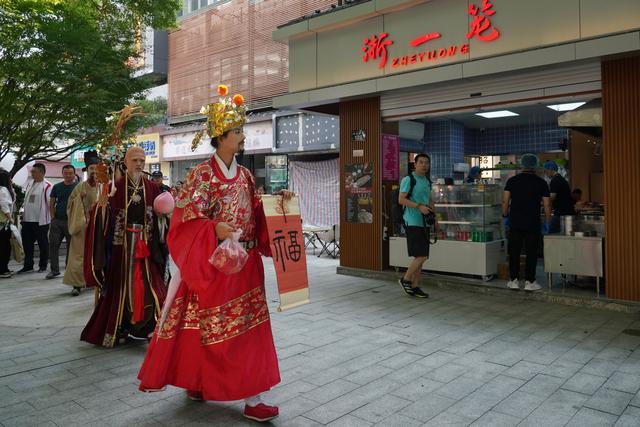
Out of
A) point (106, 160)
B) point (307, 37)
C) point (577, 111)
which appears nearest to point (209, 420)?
point (106, 160)

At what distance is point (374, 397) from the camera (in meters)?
3.48

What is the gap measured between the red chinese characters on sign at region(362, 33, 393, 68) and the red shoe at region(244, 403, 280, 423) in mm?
6329

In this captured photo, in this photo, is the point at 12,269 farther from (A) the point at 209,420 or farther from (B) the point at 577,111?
(B) the point at 577,111

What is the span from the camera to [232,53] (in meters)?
17.8

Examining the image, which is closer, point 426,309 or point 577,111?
point 426,309

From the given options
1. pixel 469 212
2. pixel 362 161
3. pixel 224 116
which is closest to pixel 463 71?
pixel 469 212

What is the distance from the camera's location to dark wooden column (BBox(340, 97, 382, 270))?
8.68m

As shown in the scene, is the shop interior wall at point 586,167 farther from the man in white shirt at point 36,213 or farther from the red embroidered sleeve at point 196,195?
the man in white shirt at point 36,213

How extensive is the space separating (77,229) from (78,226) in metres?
0.05

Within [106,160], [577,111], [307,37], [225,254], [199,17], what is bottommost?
[225,254]

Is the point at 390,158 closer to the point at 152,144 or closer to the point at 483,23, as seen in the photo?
the point at 483,23

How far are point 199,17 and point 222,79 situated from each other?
114 inches

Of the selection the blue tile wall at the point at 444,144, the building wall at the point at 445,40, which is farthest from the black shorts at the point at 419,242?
the blue tile wall at the point at 444,144

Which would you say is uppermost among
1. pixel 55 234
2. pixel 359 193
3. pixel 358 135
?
pixel 358 135
